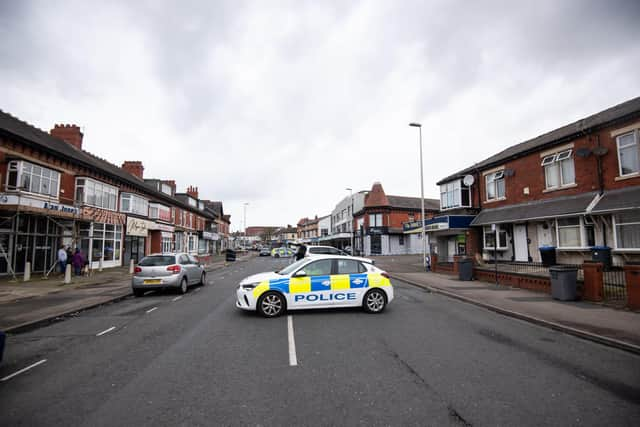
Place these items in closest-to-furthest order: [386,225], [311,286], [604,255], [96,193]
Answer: [311,286] → [604,255] → [96,193] → [386,225]

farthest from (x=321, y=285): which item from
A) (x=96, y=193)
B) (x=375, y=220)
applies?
(x=375, y=220)

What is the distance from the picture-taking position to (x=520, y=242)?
18.0 meters

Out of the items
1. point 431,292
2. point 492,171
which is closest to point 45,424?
point 431,292

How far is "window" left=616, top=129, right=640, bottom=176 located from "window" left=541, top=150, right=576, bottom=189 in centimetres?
203

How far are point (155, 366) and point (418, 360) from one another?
396 cm

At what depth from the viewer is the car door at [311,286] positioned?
7.94 metres

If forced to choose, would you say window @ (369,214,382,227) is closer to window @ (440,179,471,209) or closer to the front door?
window @ (440,179,471,209)

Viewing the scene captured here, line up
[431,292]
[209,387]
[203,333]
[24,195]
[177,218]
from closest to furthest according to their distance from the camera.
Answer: [209,387], [203,333], [431,292], [24,195], [177,218]

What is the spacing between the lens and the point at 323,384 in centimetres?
404

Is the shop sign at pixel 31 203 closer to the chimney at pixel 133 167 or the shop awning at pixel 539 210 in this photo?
the chimney at pixel 133 167

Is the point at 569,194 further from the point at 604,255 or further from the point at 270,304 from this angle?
the point at 270,304

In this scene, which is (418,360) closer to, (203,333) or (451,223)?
(203,333)

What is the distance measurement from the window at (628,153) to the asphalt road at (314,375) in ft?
34.5

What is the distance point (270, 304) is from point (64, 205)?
1575 cm
